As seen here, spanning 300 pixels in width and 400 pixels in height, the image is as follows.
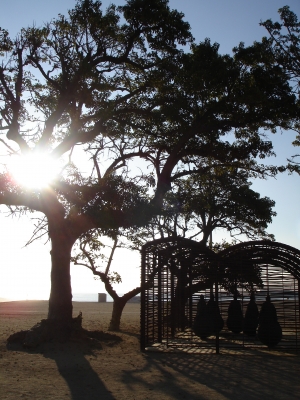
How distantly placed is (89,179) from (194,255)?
3926 mm

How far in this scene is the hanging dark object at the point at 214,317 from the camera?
46.3 ft

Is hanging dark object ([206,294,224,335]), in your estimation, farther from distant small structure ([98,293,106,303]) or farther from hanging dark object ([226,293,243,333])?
distant small structure ([98,293,106,303])

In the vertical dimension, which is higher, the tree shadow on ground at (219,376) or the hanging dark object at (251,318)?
the hanging dark object at (251,318)

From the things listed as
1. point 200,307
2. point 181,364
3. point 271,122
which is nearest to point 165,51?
point 271,122

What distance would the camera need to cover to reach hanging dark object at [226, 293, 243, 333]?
1538 centimetres

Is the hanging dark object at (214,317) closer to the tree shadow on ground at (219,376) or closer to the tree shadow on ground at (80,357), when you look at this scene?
the tree shadow on ground at (219,376)

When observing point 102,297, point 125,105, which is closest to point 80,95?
point 125,105

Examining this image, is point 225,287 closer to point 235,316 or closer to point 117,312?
point 235,316

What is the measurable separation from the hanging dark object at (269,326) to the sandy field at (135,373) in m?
0.41

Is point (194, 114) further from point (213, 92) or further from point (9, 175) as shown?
point (9, 175)

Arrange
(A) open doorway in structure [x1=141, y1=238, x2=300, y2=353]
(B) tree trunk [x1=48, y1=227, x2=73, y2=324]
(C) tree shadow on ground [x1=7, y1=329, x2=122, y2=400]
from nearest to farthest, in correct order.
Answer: (C) tree shadow on ground [x1=7, y1=329, x2=122, y2=400] < (A) open doorway in structure [x1=141, y1=238, x2=300, y2=353] < (B) tree trunk [x1=48, y1=227, x2=73, y2=324]

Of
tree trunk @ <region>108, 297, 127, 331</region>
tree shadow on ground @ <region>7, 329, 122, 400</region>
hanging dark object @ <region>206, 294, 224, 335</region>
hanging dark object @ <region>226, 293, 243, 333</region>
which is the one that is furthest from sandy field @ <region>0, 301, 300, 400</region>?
tree trunk @ <region>108, 297, 127, 331</region>

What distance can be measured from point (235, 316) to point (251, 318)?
1.80ft

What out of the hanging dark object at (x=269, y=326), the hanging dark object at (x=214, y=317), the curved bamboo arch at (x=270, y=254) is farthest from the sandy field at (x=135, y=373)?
the curved bamboo arch at (x=270, y=254)
